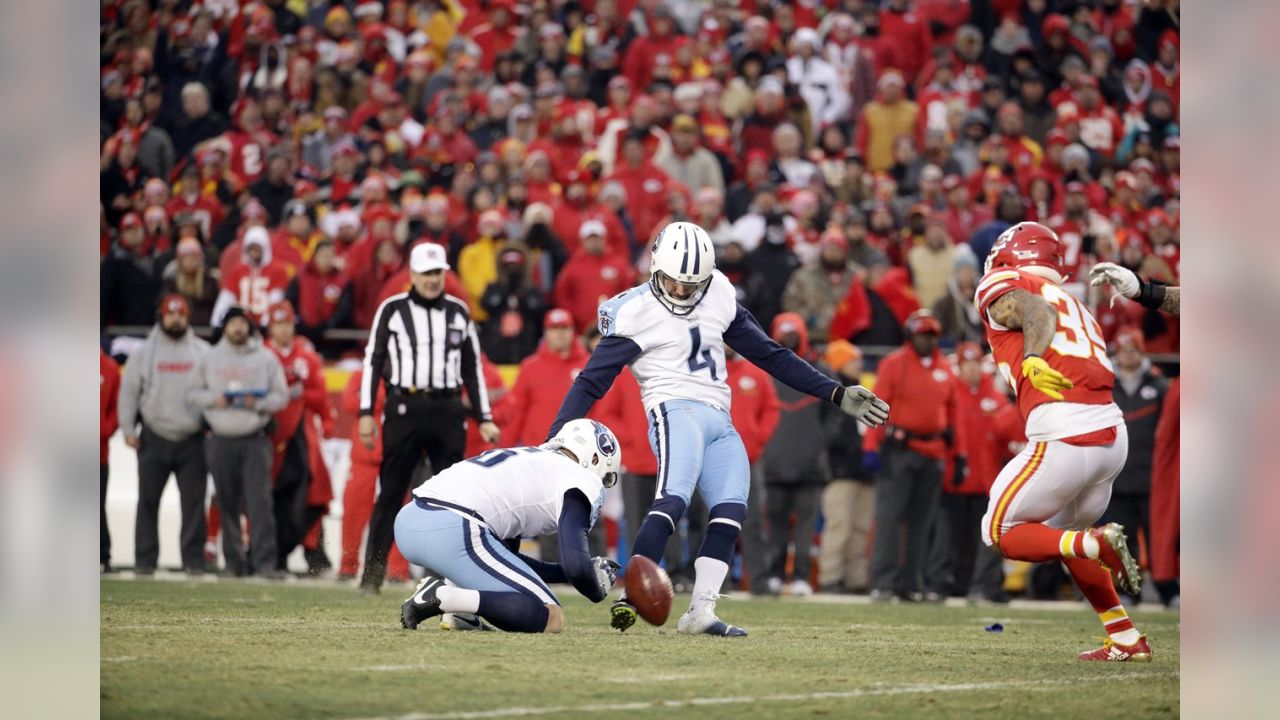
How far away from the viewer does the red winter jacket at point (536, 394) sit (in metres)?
13.0

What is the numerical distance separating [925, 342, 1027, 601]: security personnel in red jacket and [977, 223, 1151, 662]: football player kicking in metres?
5.29

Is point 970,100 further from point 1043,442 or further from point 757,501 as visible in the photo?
point 1043,442

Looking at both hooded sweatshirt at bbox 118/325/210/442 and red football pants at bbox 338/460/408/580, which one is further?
hooded sweatshirt at bbox 118/325/210/442

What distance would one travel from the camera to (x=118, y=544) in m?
13.8

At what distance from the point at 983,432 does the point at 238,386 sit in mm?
5431

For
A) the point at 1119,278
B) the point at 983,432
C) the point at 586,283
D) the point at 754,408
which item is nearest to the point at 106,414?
the point at 586,283

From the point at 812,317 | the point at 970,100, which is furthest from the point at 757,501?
the point at 970,100

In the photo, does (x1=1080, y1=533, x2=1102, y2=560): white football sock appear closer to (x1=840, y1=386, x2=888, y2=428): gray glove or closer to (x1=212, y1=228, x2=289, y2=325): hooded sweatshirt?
(x1=840, y1=386, x2=888, y2=428): gray glove

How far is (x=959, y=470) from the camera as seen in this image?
1305cm

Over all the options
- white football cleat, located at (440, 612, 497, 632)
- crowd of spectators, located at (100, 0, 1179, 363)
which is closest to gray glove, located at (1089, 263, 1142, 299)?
white football cleat, located at (440, 612, 497, 632)

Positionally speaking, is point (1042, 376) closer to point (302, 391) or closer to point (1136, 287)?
point (1136, 287)

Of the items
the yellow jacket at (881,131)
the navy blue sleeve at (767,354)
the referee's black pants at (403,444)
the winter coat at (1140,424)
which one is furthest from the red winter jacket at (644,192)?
the navy blue sleeve at (767,354)

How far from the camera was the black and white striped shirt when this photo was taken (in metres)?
11.0

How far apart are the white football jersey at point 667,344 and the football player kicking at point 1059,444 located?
1369 mm
